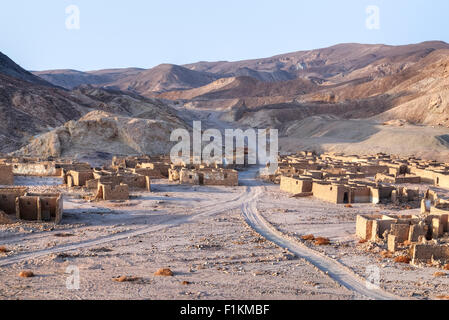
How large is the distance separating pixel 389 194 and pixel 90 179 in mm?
15087

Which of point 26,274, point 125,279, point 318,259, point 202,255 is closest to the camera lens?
point 125,279

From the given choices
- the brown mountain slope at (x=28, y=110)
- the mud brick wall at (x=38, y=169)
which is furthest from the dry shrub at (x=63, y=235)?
the brown mountain slope at (x=28, y=110)

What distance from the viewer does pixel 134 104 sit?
3004 inches

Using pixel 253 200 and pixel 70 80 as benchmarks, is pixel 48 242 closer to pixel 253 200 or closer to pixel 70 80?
pixel 253 200

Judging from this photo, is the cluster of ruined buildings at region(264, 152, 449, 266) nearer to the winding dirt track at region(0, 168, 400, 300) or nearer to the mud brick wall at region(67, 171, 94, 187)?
the winding dirt track at region(0, 168, 400, 300)

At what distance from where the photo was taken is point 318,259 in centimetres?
1528

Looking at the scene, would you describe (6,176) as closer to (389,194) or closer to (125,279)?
(125,279)

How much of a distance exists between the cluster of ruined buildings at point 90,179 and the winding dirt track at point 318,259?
6.61m

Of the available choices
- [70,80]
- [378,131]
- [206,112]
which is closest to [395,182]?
[378,131]

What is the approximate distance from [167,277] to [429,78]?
81354 mm

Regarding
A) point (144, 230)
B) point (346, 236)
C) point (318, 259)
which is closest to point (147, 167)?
point (144, 230)

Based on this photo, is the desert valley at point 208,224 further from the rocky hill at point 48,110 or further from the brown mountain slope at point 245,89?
the brown mountain slope at point 245,89

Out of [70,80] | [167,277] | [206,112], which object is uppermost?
[70,80]

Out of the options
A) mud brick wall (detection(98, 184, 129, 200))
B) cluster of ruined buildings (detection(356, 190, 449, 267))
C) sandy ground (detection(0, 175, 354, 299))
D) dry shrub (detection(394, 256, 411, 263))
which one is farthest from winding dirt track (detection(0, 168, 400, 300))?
mud brick wall (detection(98, 184, 129, 200))
